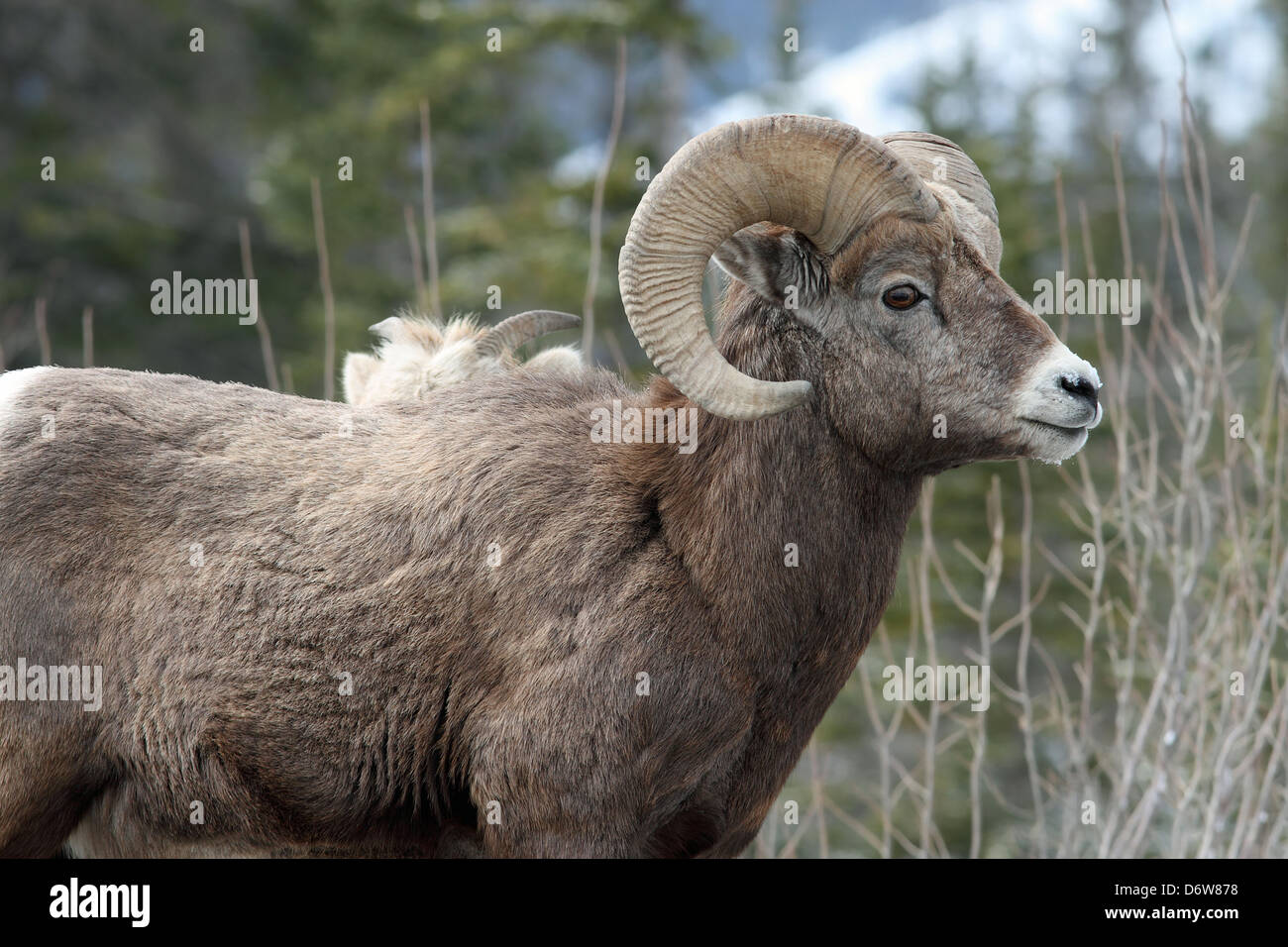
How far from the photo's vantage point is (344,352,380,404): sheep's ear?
6.52m

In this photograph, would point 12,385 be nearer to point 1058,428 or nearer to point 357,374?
point 357,374

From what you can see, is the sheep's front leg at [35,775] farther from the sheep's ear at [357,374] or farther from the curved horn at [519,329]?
the curved horn at [519,329]

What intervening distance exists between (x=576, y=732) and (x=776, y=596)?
0.82 metres

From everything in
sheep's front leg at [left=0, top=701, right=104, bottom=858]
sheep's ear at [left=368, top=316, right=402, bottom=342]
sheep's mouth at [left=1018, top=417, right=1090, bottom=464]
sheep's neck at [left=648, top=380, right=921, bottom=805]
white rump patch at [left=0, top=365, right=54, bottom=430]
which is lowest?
sheep's front leg at [left=0, top=701, right=104, bottom=858]

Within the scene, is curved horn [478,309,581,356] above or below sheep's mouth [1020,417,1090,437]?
above

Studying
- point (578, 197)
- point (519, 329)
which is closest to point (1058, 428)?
point (519, 329)

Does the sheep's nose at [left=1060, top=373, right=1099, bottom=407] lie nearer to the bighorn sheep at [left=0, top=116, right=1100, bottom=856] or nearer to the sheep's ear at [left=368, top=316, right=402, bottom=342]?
the bighorn sheep at [left=0, top=116, right=1100, bottom=856]

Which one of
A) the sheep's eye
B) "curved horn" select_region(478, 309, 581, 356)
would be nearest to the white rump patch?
"curved horn" select_region(478, 309, 581, 356)

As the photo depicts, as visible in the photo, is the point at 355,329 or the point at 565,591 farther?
the point at 355,329

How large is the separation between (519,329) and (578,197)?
34.8 feet

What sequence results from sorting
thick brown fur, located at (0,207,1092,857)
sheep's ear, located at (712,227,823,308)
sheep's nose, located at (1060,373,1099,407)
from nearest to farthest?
sheep's nose, located at (1060,373,1099,407), thick brown fur, located at (0,207,1092,857), sheep's ear, located at (712,227,823,308)

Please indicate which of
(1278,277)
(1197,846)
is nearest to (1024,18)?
(1278,277)
